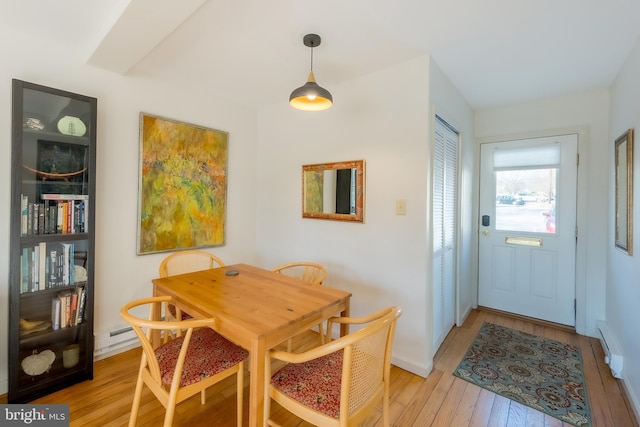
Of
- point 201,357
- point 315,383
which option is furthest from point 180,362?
point 315,383

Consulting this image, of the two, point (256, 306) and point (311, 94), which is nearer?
point (256, 306)

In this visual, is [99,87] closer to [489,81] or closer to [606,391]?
[489,81]

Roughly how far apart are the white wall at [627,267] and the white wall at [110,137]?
11.1 ft

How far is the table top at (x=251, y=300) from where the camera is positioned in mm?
1335

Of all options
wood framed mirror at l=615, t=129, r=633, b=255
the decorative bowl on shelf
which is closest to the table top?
the decorative bowl on shelf

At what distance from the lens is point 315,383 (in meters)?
1.31

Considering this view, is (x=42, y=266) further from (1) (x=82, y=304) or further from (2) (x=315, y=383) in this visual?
(2) (x=315, y=383)

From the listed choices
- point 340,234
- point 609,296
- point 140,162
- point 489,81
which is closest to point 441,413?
point 340,234

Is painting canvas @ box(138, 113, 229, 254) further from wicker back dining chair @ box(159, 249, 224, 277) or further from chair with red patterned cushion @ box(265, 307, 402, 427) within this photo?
chair with red patterned cushion @ box(265, 307, 402, 427)

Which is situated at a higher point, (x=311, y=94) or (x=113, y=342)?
(x=311, y=94)

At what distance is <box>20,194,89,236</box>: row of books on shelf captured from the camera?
178cm

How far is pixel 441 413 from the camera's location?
1.76 meters

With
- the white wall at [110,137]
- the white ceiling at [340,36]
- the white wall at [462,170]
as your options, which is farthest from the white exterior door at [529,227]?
the white wall at [110,137]

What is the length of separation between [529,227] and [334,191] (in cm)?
224
